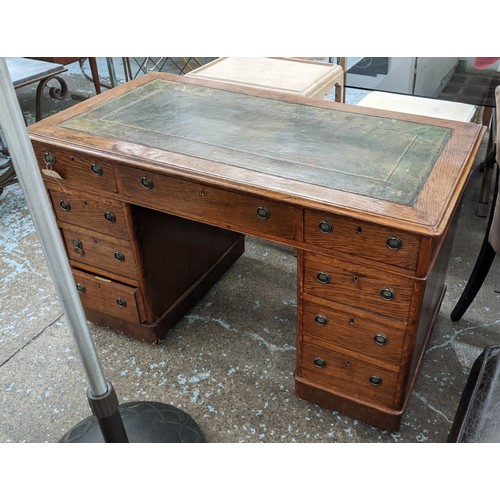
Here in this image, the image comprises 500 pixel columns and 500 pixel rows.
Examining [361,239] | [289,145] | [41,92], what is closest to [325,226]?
[361,239]

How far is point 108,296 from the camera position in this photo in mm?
1889

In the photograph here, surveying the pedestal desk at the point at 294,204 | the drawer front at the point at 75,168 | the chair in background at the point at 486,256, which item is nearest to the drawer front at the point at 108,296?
the pedestal desk at the point at 294,204

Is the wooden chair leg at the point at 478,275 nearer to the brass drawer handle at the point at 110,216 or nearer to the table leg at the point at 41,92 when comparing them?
the brass drawer handle at the point at 110,216

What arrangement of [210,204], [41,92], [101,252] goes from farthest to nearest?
1. [41,92]
2. [101,252]
3. [210,204]

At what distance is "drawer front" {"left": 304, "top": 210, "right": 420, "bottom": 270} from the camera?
3.99 ft

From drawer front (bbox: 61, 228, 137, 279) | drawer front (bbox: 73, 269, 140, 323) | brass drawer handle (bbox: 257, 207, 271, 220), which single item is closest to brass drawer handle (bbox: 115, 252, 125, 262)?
drawer front (bbox: 61, 228, 137, 279)

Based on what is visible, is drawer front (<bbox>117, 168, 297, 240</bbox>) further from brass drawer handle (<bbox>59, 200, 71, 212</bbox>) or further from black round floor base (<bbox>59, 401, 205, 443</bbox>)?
black round floor base (<bbox>59, 401, 205, 443</bbox>)

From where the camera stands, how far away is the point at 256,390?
177cm

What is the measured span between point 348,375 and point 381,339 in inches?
7.9

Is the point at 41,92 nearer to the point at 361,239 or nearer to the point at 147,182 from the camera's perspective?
the point at 147,182

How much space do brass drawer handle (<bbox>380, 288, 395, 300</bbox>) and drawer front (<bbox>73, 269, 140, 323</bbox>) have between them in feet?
2.81

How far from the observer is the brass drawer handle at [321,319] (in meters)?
1.49
